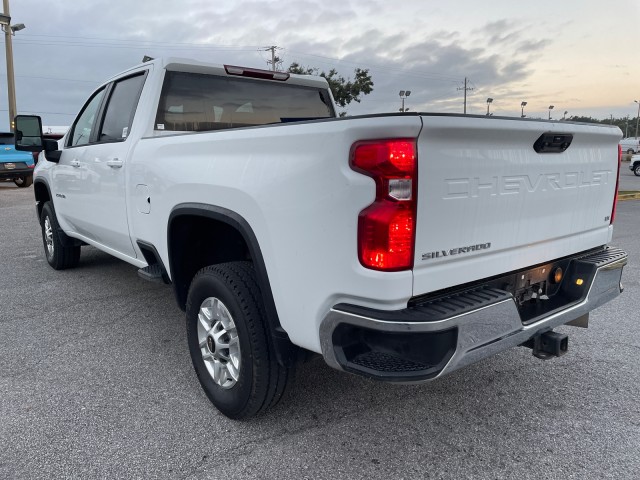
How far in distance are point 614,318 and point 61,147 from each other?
5.66 meters

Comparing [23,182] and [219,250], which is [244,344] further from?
[23,182]

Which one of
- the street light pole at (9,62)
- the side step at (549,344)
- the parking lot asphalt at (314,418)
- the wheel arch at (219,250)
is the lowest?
the parking lot asphalt at (314,418)

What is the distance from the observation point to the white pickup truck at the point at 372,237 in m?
2.00

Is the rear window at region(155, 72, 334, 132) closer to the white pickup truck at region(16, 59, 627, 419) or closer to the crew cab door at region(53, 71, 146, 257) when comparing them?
the white pickup truck at region(16, 59, 627, 419)

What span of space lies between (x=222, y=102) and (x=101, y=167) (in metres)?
1.09

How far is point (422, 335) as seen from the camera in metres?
1.99

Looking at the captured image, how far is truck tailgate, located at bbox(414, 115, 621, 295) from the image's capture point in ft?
6.72

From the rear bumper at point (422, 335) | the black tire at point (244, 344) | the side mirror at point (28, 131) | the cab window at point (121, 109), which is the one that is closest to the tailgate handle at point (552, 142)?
the rear bumper at point (422, 335)

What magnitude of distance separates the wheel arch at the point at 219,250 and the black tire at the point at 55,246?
312 cm

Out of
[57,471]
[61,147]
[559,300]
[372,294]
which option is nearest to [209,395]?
[57,471]

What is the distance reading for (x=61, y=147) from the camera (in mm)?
5637

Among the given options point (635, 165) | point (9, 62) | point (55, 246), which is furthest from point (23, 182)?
point (635, 165)

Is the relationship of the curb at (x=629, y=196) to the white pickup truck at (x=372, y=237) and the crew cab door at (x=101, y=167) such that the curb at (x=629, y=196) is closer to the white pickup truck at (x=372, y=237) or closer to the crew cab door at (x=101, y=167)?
the white pickup truck at (x=372, y=237)

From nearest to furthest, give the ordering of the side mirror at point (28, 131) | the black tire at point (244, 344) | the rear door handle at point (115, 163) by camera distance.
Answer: the black tire at point (244, 344), the rear door handle at point (115, 163), the side mirror at point (28, 131)
